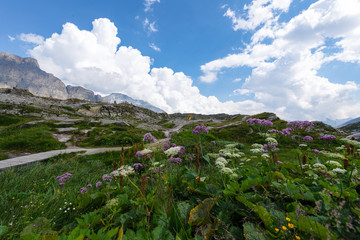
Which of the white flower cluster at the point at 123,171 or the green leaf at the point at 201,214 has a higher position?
the white flower cluster at the point at 123,171

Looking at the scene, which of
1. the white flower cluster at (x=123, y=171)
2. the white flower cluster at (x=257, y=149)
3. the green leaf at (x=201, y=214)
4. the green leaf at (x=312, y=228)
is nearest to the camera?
the green leaf at (x=312, y=228)

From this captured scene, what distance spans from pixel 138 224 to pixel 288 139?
62.8ft

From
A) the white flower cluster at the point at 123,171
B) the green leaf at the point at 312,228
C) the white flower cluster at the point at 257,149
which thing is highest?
the white flower cluster at the point at 257,149

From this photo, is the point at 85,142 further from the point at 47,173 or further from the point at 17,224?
the point at 17,224

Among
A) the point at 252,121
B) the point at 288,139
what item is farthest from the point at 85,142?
the point at 288,139

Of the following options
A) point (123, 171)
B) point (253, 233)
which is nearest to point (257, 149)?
point (253, 233)

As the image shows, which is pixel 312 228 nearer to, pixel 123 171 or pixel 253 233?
pixel 253 233

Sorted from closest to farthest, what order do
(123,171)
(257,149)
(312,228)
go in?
(312,228), (123,171), (257,149)

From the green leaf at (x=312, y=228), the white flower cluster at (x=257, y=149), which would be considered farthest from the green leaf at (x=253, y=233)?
the white flower cluster at (x=257, y=149)

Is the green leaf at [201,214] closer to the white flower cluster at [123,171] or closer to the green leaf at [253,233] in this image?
the green leaf at [253,233]

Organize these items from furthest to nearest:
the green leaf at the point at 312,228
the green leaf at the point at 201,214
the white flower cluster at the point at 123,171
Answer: the white flower cluster at the point at 123,171 < the green leaf at the point at 201,214 < the green leaf at the point at 312,228

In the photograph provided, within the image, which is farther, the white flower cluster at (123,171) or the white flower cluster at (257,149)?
the white flower cluster at (257,149)

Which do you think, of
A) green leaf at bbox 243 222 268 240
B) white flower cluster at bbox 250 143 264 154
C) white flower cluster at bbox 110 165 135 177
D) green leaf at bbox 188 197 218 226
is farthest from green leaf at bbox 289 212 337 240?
white flower cluster at bbox 110 165 135 177

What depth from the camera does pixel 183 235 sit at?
2.10 meters
